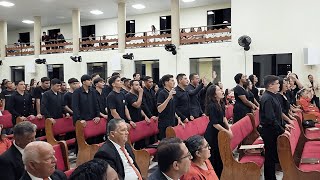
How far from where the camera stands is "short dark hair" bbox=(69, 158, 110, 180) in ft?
6.24

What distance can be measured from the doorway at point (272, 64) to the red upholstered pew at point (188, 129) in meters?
7.30

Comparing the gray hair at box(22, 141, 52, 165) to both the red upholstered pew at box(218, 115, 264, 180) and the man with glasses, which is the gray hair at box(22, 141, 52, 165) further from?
the red upholstered pew at box(218, 115, 264, 180)

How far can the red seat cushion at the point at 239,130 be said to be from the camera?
16.7 ft

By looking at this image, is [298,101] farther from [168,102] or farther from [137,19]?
[137,19]

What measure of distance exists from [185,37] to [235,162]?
10.9 meters

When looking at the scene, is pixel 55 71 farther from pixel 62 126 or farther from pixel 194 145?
pixel 194 145

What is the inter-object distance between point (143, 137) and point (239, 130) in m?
1.69

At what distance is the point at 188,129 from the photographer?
19.2ft

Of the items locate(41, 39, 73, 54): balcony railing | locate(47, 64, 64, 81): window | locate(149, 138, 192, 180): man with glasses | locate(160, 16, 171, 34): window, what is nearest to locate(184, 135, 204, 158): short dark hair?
locate(149, 138, 192, 180): man with glasses

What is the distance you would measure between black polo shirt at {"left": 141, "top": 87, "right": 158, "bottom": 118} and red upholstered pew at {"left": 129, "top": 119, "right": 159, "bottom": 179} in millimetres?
465

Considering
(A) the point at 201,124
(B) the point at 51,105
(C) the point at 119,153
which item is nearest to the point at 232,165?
Answer: (C) the point at 119,153

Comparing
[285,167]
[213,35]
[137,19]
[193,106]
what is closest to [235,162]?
[285,167]

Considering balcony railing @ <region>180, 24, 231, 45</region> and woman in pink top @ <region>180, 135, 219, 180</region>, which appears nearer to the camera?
woman in pink top @ <region>180, 135, 219, 180</region>

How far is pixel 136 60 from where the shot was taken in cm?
1609
